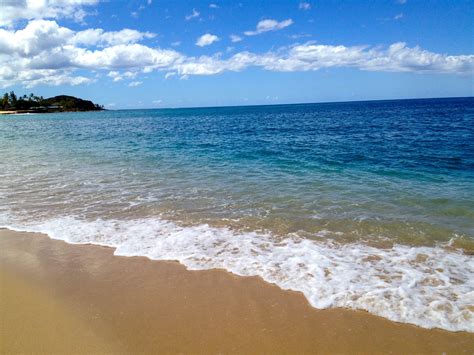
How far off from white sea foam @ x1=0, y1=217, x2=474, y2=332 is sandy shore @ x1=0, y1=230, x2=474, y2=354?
0.99ft

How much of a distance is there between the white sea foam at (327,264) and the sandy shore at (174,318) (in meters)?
0.30

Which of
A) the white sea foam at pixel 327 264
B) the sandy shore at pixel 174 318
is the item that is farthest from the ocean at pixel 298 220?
the sandy shore at pixel 174 318

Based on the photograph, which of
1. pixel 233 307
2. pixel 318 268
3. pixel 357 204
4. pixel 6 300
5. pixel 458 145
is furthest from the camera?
pixel 458 145

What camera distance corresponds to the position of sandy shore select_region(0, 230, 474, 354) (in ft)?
13.3

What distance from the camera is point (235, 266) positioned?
6.12m

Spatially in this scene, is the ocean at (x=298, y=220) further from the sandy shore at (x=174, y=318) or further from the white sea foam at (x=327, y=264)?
the sandy shore at (x=174, y=318)

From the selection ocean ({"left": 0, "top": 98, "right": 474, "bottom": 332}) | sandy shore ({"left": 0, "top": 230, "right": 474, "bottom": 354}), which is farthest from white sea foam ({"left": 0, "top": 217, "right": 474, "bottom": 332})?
sandy shore ({"left": 0, "top": 230, "right": 474, "bottom": 354})

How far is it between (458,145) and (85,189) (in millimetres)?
23692

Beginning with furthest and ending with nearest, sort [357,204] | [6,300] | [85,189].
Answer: [85,189] → [357,204] → [6,300]

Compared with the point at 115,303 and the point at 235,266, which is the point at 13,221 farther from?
the point at 235,266

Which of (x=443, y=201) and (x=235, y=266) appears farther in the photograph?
(x=443, y=201)

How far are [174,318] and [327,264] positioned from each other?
3.08m

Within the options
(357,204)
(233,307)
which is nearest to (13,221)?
(233,307)

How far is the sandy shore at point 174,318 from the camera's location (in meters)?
4.05
